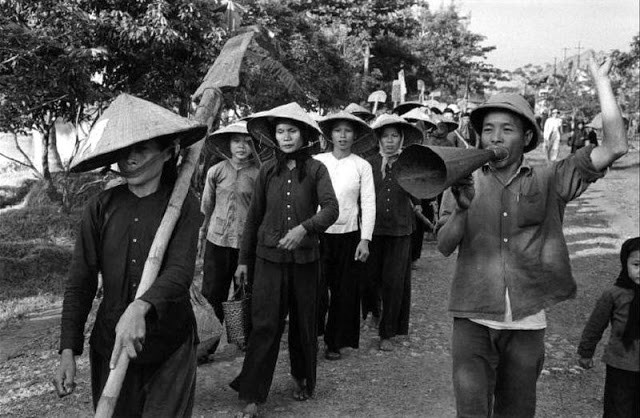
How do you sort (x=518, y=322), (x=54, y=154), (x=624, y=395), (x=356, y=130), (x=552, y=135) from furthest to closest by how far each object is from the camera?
(x=552, y=135) < (x=54, y=154) < (x=356, y=130) < (x=624, y=395) < (x=518, y=322)

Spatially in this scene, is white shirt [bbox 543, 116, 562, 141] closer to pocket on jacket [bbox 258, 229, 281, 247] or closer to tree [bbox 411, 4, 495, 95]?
tree [bbox 411, 4, 495, 95]

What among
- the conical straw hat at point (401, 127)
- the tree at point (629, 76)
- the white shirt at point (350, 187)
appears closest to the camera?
the white shirt at point (350, 187)

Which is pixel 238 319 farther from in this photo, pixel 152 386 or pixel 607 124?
pixel 607 124

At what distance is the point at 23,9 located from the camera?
789 centimetres

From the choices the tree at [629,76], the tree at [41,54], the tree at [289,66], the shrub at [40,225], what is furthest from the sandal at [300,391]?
the tree at [629,76]

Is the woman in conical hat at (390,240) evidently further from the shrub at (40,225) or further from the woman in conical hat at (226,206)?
the shrub at (40,225)

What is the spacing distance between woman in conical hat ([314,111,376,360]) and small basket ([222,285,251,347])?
4.18 ft

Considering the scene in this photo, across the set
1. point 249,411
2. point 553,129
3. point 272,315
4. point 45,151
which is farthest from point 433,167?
point 553,129

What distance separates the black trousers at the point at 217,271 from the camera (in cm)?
571

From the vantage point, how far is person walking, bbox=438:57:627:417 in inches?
126

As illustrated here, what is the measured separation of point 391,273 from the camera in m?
6.27

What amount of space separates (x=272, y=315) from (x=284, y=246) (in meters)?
0.48

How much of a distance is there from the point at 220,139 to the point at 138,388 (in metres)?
3.23

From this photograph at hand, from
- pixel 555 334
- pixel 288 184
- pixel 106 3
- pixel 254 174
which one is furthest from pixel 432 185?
pixel 106 3
